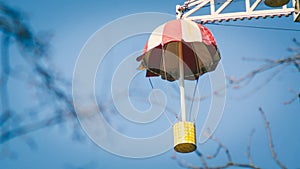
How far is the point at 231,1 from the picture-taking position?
1042 centimetres

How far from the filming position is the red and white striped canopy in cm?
1045

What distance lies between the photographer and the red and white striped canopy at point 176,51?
10.4m

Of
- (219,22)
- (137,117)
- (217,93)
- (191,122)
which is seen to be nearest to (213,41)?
(219,22)

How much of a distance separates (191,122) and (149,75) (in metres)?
1.25

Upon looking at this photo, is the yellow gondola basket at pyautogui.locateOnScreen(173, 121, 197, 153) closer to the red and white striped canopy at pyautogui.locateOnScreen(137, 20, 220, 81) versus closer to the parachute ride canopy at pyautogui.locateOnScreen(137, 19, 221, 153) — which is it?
the parachute ride canopy at pyautogui.locateOnScreen(137, 19, 221, 153)

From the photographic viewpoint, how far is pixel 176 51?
10.9 meters

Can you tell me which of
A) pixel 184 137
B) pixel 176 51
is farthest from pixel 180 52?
pixel 184 137

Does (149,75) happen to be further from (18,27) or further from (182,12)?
(18,27)

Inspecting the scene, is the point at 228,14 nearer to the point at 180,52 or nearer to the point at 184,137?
the point at 180,52

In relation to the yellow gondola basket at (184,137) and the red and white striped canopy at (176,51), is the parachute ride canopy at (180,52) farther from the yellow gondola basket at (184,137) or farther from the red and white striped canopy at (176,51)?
the yellow gondola basket at (184,137)

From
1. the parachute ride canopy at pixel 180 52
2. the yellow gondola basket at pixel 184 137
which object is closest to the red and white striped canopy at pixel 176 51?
the parachute ride canopy at pixel 180 52

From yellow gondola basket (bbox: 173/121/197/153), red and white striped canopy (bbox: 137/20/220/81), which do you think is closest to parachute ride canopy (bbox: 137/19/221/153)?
red and white striped canopy (bbox: 137/20/220/81)

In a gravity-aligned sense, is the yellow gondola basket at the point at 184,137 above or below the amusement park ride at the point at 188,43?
below

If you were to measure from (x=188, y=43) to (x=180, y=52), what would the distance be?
176mm
